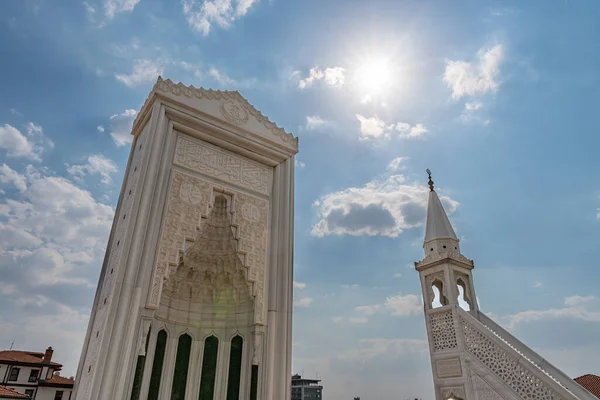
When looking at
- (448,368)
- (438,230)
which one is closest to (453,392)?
(448,368)

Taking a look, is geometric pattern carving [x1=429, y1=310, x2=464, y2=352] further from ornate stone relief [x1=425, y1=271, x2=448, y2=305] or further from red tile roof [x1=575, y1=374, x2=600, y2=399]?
red tile roof [x1=575, y1=374, x2=600, y2=399]

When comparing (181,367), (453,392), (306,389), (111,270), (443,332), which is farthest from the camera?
(306,389)

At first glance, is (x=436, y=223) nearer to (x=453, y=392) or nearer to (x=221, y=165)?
(x=453, y=392)

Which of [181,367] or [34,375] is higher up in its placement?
[34,375]

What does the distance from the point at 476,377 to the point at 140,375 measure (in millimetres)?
5933

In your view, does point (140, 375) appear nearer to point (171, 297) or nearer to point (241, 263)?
point (171, 297)

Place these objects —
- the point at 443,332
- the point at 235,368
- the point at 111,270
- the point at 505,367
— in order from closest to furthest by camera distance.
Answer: the point at 505,367, the point at 111,270, the point at 443,332, the point at 235,368

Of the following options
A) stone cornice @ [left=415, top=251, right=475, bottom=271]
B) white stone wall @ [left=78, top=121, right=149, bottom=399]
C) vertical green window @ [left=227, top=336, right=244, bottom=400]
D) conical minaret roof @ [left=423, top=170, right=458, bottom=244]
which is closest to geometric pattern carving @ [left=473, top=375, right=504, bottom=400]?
stone cornice @ [left=415, top=251, right=475, bottom=271]

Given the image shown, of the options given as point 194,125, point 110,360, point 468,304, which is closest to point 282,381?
point 110,360

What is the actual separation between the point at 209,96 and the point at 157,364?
5.98 metres

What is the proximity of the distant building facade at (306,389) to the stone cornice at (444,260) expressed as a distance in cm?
3448

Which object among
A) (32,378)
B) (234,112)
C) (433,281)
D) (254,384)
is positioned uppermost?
(234,112)

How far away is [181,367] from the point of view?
27.2 ft

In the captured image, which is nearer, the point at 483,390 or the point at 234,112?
the point at 483,390
